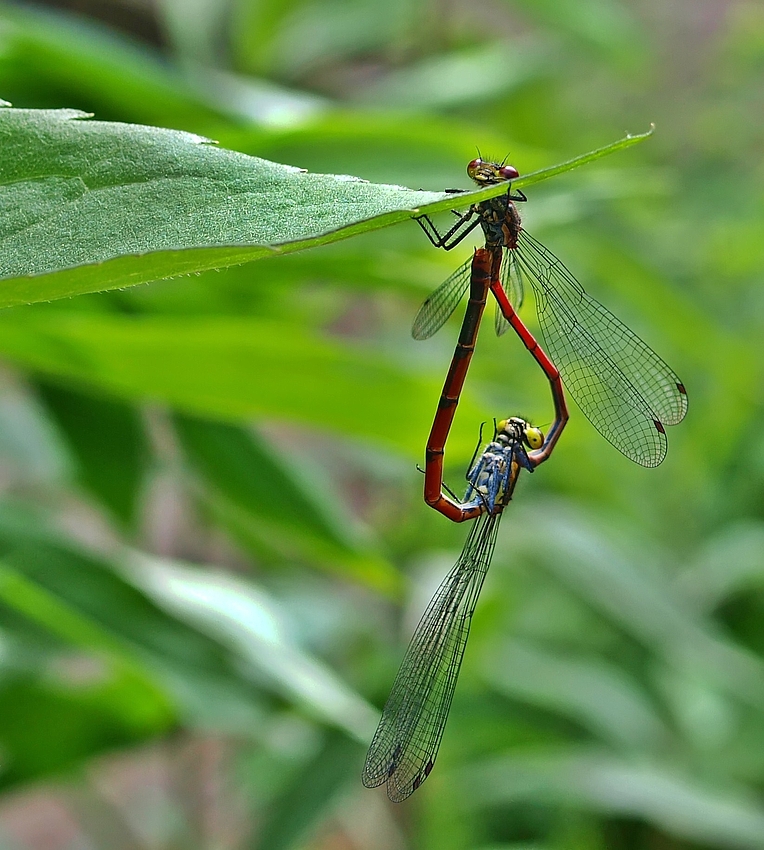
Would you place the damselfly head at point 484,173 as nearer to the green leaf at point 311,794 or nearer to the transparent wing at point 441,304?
the transparent wing at point 441,304

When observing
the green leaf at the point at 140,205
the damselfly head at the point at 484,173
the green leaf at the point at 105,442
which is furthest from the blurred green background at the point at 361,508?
the green leaf at the point at 140,205

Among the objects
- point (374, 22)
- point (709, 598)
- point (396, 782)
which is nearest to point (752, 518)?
point (709, 598)

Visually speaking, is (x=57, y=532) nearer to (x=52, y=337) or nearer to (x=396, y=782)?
(x=52, y=337)

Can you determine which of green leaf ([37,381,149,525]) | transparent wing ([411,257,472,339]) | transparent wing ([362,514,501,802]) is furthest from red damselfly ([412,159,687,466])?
green leaf ([37,381,149,525])

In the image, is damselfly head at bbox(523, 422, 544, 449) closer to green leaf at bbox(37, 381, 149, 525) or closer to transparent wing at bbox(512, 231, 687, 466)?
transparent wing at bbox(512, 231, 687, 466)

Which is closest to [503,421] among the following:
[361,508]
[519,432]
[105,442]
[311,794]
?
[519,432]

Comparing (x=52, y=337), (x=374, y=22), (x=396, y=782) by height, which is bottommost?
(x=396, y=782)
